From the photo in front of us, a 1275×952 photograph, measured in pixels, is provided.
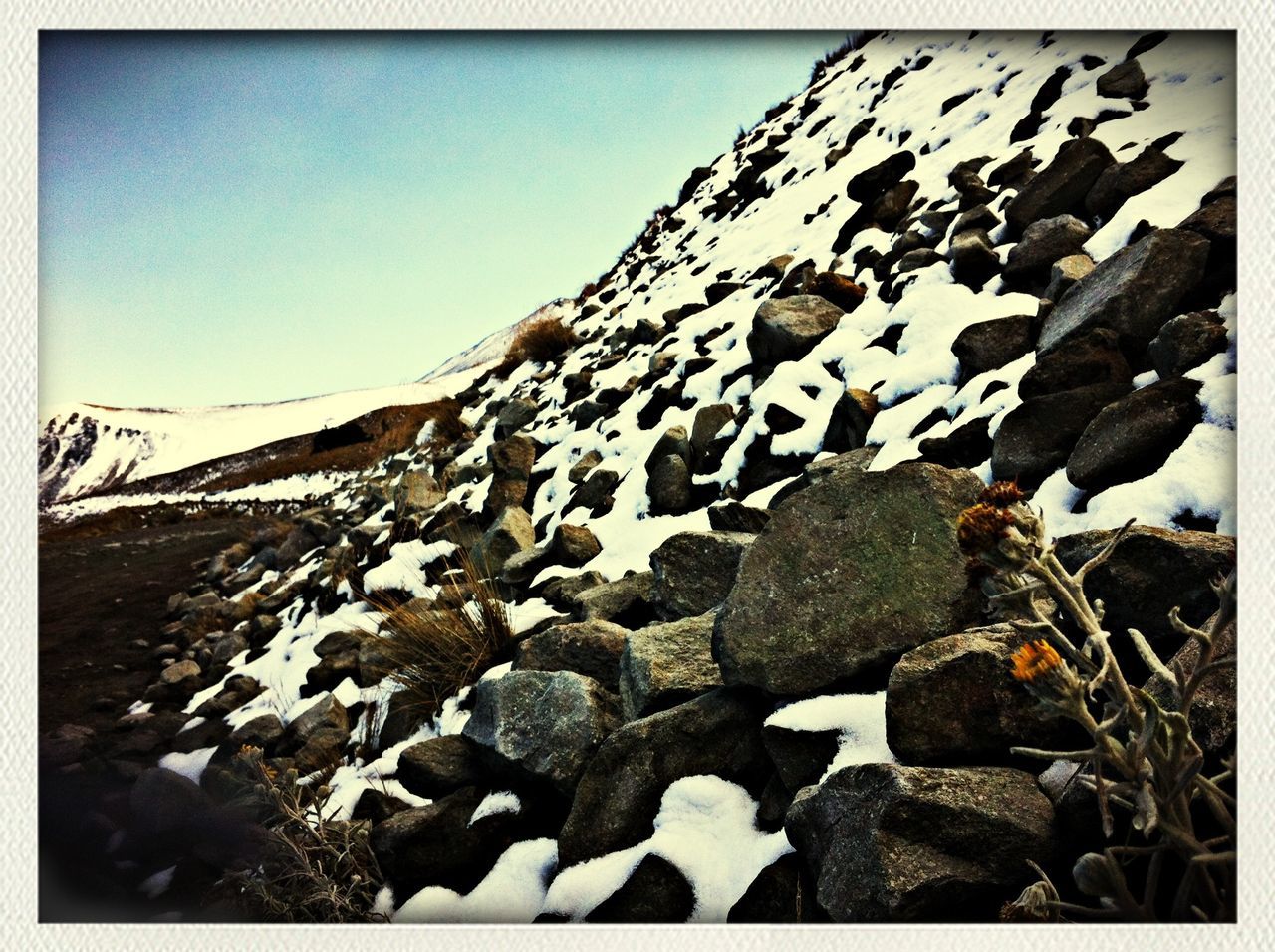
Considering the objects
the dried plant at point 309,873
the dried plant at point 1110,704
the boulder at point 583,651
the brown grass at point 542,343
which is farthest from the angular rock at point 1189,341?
the brown grass at point 542,343

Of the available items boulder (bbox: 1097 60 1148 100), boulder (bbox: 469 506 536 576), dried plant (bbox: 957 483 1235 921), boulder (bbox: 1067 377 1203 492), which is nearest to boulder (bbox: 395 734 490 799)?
boulder (bbox: 469 506 536 576)

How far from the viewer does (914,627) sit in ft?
5.11

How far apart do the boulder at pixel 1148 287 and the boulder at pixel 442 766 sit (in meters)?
2.06

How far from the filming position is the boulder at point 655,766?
1677 millimetres

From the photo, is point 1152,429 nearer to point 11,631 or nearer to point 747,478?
point 747,478

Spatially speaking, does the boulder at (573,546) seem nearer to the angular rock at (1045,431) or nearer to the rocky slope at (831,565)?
the rocky slope at (831,565)

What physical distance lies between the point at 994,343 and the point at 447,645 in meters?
2.11

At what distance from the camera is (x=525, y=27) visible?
2.11m

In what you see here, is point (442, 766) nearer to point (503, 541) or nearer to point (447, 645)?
point (447, 645)

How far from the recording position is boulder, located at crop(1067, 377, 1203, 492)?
1.66 m

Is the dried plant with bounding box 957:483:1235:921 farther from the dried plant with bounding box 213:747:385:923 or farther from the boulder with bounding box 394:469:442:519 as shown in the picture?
the boulder with bounding box 394:469:442:519

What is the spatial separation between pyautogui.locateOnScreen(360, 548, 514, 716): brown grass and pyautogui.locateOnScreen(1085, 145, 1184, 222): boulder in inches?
97.7

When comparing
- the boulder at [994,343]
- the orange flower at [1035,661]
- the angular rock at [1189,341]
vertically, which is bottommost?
the orange flower at [1035,661]

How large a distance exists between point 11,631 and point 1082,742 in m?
2.60
